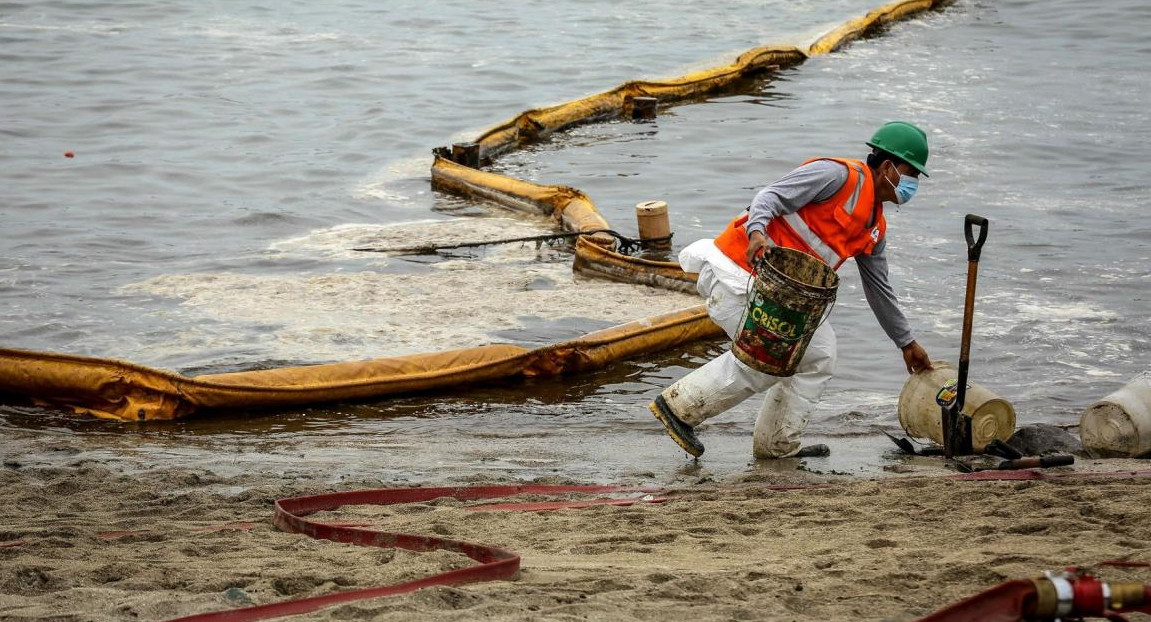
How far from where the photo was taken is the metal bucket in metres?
5.77

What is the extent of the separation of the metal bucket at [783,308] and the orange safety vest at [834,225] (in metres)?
0.16

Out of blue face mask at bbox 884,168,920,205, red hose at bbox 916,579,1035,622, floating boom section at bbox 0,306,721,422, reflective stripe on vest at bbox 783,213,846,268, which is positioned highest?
blue face mask at bbox 884,168,920,205

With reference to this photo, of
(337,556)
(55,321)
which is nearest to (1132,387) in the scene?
(337,556)

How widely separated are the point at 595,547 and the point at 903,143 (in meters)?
2.55

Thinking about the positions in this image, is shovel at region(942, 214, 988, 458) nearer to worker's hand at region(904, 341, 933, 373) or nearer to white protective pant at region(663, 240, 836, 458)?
worker's hand at region(904, 341, 933, 373)

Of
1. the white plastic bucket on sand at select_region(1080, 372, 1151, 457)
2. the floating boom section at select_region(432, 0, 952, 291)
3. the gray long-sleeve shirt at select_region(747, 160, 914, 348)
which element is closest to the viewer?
the gray long-sleeve shirt at select_region(747, 160, 914, 348)

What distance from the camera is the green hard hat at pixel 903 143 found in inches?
236

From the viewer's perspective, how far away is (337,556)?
14.5 feet

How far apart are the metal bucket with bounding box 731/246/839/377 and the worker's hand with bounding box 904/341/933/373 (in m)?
0.85

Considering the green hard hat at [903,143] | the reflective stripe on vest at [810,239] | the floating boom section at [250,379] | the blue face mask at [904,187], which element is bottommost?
the floating boom section at [250,379]

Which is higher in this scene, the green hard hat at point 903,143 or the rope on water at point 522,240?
the green hard hat at point 903,143

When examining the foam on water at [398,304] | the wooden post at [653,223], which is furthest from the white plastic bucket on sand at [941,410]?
the wooden post at [653,223]

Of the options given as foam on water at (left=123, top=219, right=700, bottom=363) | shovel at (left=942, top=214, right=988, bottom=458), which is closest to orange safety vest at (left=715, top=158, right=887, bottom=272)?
shovel at (left=942, top=214, right=988, bottom=458)

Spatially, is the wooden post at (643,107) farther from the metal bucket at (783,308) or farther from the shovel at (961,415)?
the metal bucket at (783,308)
